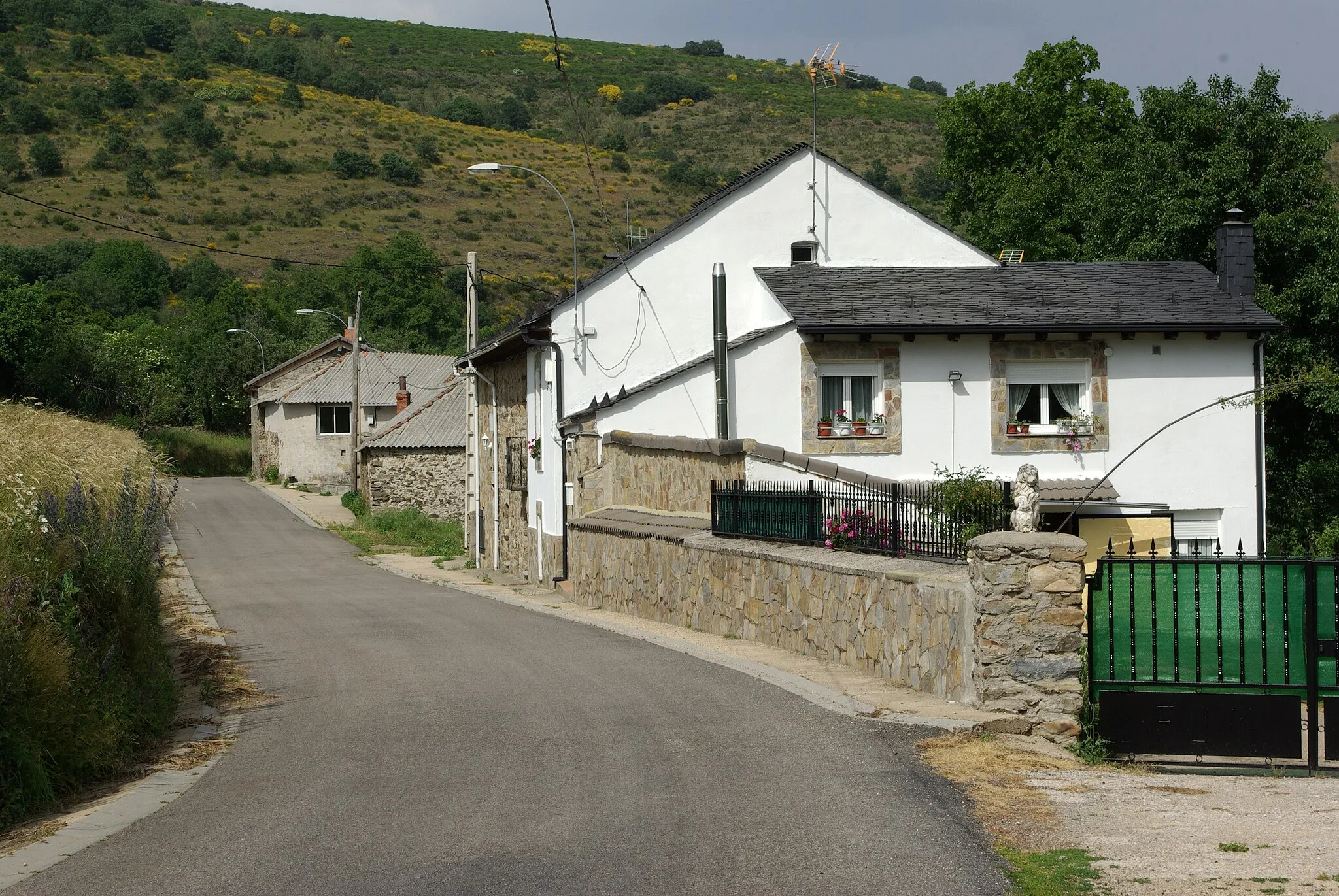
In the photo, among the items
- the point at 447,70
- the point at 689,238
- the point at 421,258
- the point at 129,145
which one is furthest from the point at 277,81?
the point at 689,238

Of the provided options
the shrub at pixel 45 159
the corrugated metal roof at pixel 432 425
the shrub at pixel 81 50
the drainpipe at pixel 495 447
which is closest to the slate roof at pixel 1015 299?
the drainpipe at pixel 495 447

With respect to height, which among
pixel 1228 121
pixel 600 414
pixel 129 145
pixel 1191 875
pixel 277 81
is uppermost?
pixel 277 81

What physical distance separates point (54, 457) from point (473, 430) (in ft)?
69.4

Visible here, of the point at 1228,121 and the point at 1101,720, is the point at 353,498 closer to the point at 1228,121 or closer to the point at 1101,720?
the point at 1228,121

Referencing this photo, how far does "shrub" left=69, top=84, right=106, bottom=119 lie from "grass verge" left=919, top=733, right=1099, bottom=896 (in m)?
118

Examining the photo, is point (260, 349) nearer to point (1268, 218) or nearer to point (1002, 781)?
point (1268, 218)

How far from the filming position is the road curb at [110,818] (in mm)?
6766

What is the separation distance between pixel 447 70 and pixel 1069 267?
13139 cm

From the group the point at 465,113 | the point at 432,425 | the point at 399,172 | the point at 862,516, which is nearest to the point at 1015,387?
the point at 862,516

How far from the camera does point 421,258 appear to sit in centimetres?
8738

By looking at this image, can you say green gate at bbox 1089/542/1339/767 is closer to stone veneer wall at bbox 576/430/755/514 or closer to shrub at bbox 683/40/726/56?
stone veneer wall at bbox 576/430/755/514

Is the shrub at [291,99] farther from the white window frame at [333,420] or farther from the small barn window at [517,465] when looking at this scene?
the small barn window at [517,465]

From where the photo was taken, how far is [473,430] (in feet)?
118

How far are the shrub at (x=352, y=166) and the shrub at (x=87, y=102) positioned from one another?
21.1m
